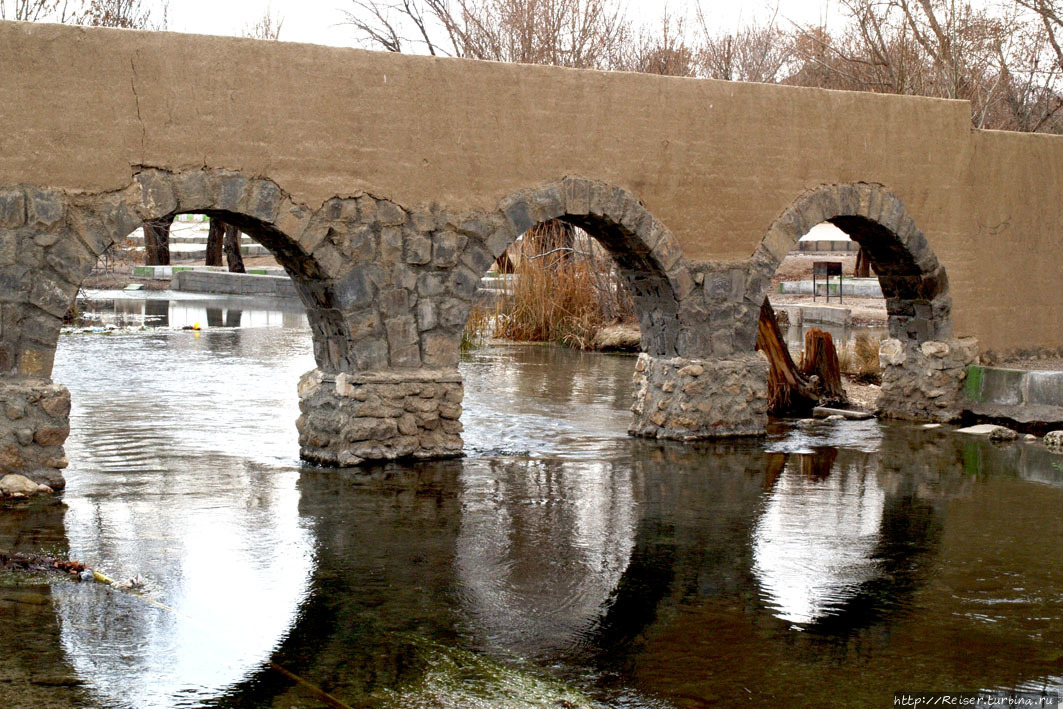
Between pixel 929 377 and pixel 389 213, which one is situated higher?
pixel 389 213

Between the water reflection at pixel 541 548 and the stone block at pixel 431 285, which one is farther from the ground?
the stone block at pixel 431 285

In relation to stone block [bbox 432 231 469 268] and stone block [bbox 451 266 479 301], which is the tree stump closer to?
stone block [bbox 451 266 479 301]

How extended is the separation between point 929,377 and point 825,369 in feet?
4.37

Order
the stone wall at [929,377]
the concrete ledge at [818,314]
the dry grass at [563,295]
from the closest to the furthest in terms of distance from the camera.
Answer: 1. the stone wall at [929,377]
2. the dry grass at [563,295]
3. the concrete ledge at [818,314]

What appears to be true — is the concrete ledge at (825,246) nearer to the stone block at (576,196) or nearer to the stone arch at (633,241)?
the stone arch at (633,241)

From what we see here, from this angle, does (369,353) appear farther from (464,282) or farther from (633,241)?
(633,241)

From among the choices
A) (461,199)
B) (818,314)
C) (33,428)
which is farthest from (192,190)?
(818,314)

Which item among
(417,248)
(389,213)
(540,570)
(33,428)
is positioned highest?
(389,213)

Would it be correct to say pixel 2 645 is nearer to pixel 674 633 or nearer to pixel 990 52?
pixel 674 633

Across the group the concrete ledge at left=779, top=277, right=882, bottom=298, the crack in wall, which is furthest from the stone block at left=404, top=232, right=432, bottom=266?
the concrete ledge at left=779, top=277, right=882, bottom=298

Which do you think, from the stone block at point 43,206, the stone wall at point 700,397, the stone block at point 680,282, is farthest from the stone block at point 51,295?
the stone wall at point 700,397

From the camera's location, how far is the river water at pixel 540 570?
498 centimetres

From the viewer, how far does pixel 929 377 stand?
474 inches

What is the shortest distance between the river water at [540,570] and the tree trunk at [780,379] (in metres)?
1.33
